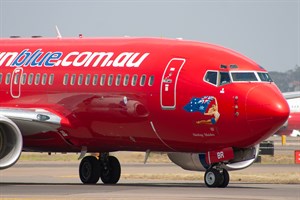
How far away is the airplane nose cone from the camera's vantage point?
38.6 metres

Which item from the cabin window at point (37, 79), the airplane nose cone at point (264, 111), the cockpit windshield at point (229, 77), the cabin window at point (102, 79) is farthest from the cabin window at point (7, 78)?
the airplane nose cone at point (264, 111)

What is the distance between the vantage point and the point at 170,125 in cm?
4019

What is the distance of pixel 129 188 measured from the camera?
39.7 m

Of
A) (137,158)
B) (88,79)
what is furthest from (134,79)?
(137,158)

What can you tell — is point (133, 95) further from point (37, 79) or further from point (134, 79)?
point (37, 79)

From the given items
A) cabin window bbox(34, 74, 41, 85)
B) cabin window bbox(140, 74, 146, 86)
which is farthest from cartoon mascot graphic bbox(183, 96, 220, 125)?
cabin window bbox(34, 74, 41, 85)

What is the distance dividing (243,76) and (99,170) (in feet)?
24.5

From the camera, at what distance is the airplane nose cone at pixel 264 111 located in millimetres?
38562

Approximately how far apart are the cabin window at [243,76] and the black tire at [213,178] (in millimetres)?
3008

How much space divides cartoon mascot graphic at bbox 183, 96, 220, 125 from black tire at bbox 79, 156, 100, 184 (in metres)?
5.97

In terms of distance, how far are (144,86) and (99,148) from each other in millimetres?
3590

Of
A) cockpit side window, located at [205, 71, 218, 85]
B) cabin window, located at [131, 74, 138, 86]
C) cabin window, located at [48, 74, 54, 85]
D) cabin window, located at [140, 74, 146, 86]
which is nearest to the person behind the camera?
cockpit side window, located at [205, 71, 218, 85]

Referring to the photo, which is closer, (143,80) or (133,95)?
(143,80)

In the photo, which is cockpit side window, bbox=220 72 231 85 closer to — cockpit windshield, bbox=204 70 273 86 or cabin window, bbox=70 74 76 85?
cockpit windshield, bbox=204 70 273 86
